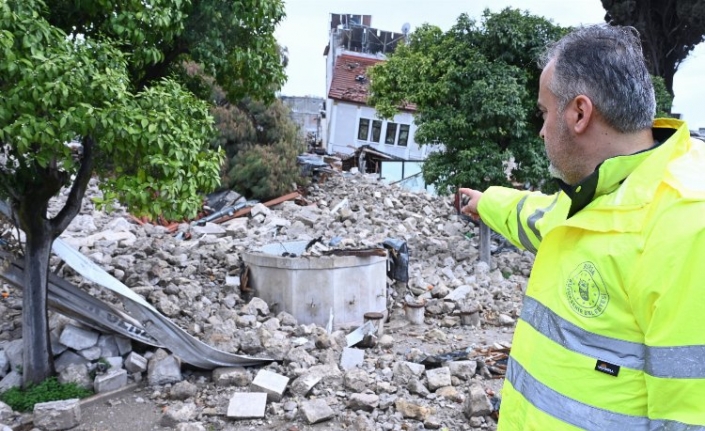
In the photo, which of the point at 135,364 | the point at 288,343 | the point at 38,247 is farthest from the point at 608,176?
the point at 288,343

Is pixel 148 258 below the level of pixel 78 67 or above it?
below

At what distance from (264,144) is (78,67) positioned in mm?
14754

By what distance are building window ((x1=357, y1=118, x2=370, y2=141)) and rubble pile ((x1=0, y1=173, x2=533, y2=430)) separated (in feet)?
58.2

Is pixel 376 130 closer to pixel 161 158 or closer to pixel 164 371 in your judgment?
pixel 164 371

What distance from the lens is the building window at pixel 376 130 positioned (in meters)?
29.8

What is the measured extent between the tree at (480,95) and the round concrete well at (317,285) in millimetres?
4074

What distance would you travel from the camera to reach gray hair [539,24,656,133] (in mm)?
1423

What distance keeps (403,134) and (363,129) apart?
7.00 feet

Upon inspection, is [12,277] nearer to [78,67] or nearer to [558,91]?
[78,67]

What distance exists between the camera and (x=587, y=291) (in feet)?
4.65

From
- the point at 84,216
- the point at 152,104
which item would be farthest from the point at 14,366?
the point at 84,216

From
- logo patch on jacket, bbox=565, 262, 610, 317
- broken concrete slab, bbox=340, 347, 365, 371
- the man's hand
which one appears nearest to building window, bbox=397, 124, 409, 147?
broken concrete slab, bbox=340, 347, 365, 371

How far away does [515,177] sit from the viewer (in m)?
11.9

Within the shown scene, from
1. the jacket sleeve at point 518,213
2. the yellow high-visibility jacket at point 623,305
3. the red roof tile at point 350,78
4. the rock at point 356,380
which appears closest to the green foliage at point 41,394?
the rock at point 356,380
